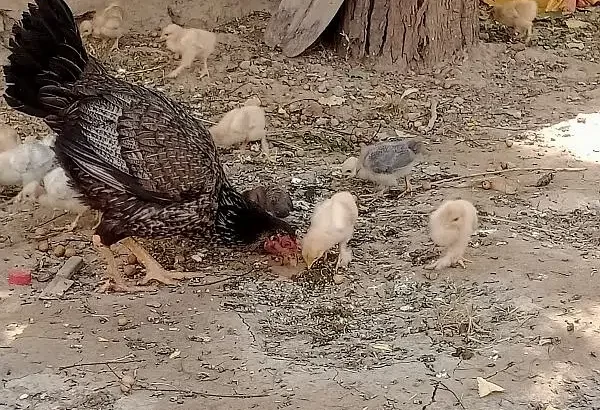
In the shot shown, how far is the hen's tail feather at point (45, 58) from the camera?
12.9 ft

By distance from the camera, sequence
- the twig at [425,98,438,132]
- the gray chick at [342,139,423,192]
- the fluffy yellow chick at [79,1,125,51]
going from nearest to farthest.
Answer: the gray chick at [342,139,423,192], the twig at [425,98,438,132], the fluffy yellow chick at [79,1,125,51]

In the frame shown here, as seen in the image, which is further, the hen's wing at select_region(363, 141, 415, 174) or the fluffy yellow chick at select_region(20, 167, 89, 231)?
the hen's wing at select_region(363, 141, 415, 174)

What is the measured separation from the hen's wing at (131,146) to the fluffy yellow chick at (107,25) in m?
2.59

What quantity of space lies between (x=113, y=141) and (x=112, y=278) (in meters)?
0.62

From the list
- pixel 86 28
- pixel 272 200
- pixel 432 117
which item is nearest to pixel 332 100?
pixel 432 117

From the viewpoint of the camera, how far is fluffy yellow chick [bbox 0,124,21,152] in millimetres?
5031

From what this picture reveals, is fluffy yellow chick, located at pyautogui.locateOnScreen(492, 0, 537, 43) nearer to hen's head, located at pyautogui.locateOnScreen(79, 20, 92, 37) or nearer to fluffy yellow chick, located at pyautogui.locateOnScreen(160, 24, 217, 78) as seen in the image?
fluffy yellow chick, located at pyautogui.locateOnScreen(160, 24, 217, 78)

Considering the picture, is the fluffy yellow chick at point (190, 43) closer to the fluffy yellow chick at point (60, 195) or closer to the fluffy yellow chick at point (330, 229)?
the fluffy yellow chick at point (60, 195)

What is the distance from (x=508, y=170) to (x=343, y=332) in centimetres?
182

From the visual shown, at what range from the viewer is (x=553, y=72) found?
21.7 feet

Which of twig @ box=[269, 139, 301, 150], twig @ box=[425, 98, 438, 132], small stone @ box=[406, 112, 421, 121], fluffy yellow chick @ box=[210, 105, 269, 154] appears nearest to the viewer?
fluffy yellow chick @ box=[210, 105, 269, 154]

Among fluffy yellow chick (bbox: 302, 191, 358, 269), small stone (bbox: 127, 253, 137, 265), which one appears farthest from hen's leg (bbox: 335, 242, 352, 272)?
small stone (bbox: 127, 253, 137, 265)

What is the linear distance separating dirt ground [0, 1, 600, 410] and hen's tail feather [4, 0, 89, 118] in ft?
2.49

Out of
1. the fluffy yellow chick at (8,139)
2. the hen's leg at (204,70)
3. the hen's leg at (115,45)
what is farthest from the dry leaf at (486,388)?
the hen's leg at (115,45)
